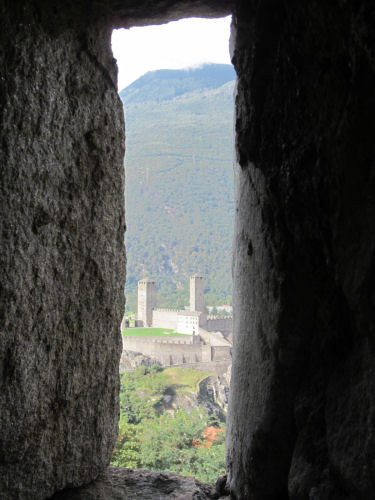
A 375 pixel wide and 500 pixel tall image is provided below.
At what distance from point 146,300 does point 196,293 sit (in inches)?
139

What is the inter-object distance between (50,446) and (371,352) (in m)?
0.83

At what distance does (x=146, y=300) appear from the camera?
36531 mm

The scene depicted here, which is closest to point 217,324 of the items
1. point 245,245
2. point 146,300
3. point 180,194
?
point 146,300

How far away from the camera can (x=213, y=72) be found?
9575 centimetres

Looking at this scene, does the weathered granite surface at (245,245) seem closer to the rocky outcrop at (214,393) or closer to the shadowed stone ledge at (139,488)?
the shadowed stone ledge at (139,488)

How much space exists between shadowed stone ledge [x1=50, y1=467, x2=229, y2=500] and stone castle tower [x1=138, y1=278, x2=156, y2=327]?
3460 centimetres

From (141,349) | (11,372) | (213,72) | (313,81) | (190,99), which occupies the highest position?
(213,72)

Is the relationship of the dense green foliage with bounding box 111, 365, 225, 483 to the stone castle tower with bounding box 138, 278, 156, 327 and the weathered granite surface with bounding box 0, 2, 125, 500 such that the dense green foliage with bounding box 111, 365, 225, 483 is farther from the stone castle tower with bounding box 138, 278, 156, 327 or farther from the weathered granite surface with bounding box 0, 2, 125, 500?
the stone castle tower with bounding box 138, 278, 156, 327

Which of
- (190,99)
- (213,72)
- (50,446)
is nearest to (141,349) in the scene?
(50,446)

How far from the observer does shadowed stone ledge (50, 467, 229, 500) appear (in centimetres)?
139

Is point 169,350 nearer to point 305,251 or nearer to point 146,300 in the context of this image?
point 146,300

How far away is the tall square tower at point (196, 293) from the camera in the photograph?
36125 millimetres

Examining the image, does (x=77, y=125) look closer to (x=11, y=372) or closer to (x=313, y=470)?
(x=11, y=372)

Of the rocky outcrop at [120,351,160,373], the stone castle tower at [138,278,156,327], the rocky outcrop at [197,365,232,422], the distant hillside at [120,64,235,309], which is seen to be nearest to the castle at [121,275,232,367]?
the stone castle tower at [138,278,156,327]
